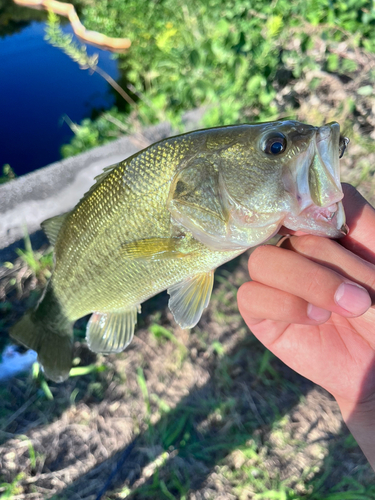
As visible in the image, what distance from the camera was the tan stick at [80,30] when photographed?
5.78 meters

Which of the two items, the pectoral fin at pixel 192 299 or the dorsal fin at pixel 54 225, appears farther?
the dorsal fin at pixel 54 225

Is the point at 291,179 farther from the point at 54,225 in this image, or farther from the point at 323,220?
the point at 54,225

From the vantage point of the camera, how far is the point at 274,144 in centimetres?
115

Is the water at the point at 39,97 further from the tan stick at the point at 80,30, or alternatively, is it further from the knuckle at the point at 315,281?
the knuckle at the point at 315,281

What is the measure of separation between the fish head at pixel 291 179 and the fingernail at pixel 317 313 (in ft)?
0.89

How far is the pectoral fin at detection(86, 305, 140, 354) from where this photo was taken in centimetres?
172

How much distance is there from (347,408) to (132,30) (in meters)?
5.96

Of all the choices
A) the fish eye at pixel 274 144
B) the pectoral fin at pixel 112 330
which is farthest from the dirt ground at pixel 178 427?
the fish eye at pixel 274 144

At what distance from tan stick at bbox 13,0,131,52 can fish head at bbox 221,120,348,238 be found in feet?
18.2

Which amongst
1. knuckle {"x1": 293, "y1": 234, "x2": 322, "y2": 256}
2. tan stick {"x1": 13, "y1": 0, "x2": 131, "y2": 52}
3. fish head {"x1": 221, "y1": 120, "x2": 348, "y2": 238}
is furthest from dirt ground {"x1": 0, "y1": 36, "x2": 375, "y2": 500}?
tan stick {"x1": 13, "y1": 0, "x2": 131, "y2": 52}

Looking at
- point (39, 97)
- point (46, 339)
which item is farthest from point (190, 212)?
point (39, 97)

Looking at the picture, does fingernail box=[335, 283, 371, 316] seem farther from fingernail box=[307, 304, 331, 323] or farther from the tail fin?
the tail fin

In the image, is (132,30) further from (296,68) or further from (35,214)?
(35,214)

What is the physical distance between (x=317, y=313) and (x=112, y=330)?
3.30ft
